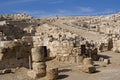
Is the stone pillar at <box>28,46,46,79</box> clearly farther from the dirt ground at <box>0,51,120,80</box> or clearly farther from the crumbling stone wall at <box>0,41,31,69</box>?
the crumbling stone wall at <box>0,41,31,69</box>

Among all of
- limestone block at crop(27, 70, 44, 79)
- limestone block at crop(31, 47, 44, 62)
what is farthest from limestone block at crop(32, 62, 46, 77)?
Answer: limestone block at crop(31, 47, 44, 62)

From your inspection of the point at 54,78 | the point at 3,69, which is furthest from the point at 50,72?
the point at 3,69

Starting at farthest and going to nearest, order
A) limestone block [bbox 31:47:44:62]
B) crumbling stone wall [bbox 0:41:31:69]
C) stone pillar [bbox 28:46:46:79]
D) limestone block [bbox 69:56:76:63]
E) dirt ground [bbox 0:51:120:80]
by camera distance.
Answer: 1. limestone block [bbox 69:56:76:63]
2. crumbling stone wall [bbox 0:41:31:69]
3. limestone block [bbox 31:47:44:62]
4. stone pillar [bbox 28:46:46:79]
5. dirt ground [bbox 0:51:120:80]

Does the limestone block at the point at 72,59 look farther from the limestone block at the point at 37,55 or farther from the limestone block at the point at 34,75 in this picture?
the limestone block at the point at 34,75

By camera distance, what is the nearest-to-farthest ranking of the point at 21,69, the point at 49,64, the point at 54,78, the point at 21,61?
the point at 54,78 → the point at 21,69 → the point at 21,61 → the point at 49,64

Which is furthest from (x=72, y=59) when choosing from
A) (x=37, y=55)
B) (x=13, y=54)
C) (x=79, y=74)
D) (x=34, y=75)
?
(x=34, y=75)

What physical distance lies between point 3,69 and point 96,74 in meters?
5.92

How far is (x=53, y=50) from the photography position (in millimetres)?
27375

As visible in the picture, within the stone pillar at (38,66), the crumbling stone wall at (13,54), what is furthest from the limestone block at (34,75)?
the crumbling stone wall at (13,54)

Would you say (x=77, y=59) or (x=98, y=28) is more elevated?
(x=98, y=28)

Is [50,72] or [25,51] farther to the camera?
[25,51]

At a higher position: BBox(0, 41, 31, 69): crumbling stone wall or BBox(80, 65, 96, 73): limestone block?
BBox(0, 41, 31, 69): crumbling stone wall

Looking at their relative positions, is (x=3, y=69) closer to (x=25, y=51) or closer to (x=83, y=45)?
(x=25, y=51)

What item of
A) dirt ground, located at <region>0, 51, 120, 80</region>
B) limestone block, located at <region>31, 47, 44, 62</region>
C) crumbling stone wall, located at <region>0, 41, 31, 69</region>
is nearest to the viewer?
dirt ground, located at <region>0, 51, 120, 80</region>
